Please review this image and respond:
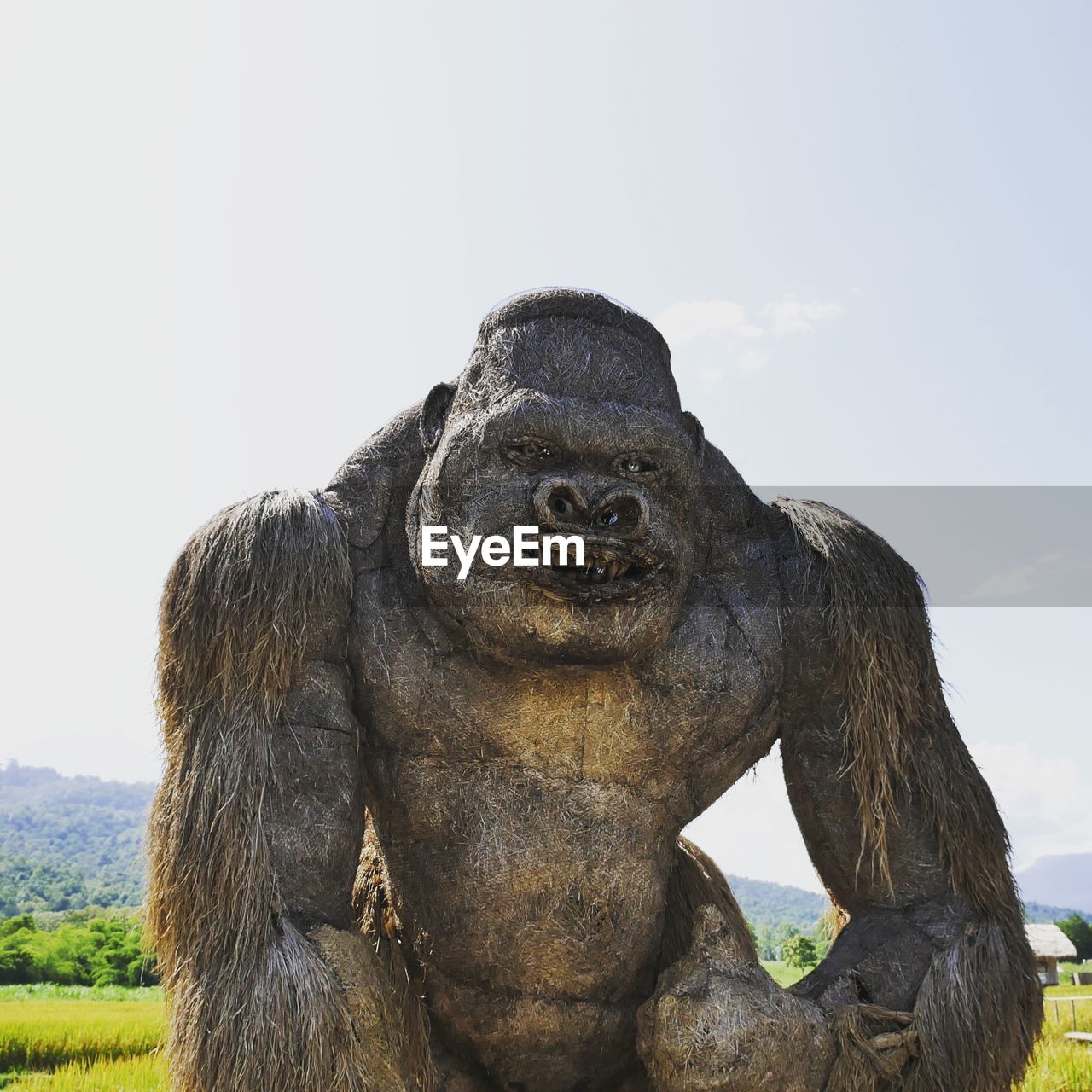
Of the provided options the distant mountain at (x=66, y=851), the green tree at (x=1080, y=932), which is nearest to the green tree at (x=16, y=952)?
the distant mountain at (x=66, y=851)

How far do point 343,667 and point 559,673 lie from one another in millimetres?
498

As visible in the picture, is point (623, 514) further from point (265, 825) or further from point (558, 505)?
point (265, 825)

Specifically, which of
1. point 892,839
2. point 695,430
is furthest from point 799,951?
point 695,430

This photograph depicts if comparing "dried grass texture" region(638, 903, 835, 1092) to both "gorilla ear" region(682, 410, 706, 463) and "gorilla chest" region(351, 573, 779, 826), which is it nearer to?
"gorilla chest" region(351, 573, 779, 826)

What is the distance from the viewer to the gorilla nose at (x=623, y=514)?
2.61m

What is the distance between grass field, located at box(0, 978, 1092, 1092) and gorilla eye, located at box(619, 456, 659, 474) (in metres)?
1.87

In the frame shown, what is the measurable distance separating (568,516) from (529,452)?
19 centimetres

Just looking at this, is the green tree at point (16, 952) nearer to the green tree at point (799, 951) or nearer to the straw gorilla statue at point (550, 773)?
the straw gorilla statue at point (550, 773)

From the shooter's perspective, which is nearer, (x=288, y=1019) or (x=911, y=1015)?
(x=288, y=1019)

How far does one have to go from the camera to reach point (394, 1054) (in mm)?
2461

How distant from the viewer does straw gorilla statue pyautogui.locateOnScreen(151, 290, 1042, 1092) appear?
8.27 feet

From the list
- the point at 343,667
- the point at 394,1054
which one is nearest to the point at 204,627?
the point at 343,667

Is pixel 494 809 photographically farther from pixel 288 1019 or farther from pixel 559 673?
pixel 288 1019

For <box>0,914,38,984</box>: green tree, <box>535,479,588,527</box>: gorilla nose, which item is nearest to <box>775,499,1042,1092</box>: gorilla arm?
<box>535,479,588,527</box>: gorilla nose
